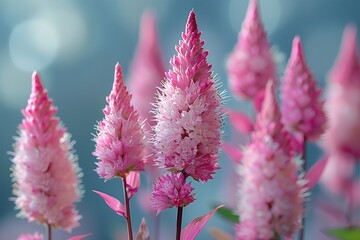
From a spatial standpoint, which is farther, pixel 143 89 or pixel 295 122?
pixel 143 89

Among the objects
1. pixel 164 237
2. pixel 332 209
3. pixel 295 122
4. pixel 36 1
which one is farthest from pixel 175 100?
pixel 36 1

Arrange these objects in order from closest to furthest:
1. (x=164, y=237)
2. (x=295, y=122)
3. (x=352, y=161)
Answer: (x=295, y=122) < (x=352, y=161) < (x=164, y=237)

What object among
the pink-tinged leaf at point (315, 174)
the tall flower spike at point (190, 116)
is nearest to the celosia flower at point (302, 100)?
the pink-tinged leaf at point (315, 174)

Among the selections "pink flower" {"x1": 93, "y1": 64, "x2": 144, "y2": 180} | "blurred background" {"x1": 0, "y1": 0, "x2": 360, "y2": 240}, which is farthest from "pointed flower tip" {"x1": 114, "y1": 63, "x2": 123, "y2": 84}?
"blurred background" {"x1": 0, "y1": 0, "x2": 360, "y2": 240}

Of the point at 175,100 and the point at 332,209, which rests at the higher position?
the point at 175,100

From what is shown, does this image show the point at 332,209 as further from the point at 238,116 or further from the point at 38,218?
the point at 38,218

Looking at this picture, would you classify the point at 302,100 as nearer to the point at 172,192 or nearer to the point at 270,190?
the point at 270,190
